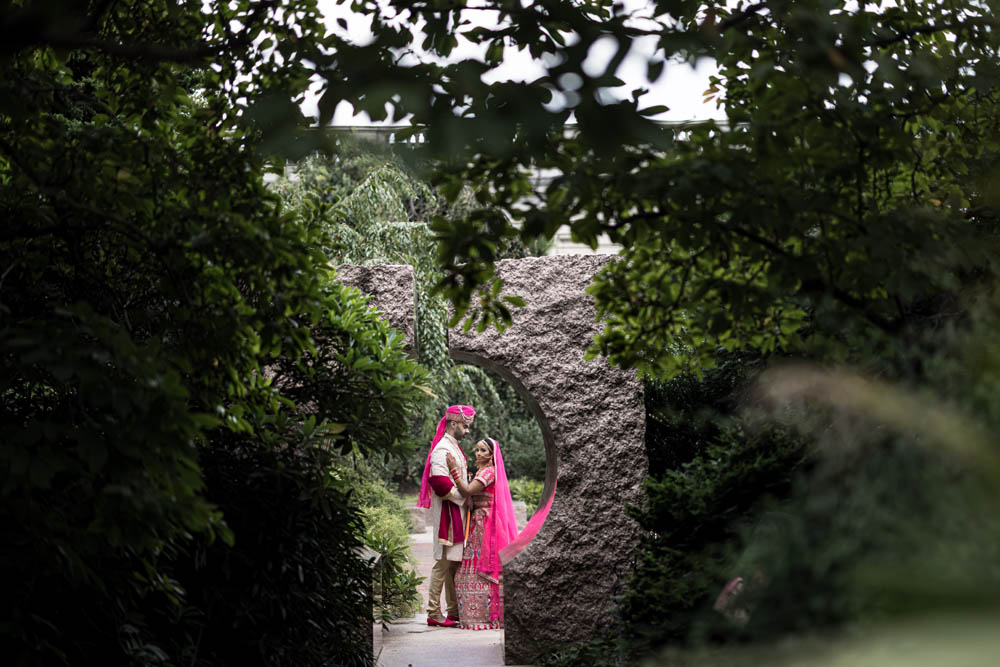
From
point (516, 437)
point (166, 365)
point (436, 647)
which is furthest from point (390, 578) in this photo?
point (516, 437)

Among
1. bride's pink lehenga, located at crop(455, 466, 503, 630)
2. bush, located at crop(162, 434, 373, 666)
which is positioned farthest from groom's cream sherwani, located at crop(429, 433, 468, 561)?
bush, located at crop(162, 434, 373, 666)

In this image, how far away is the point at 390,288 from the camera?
5.56 meters

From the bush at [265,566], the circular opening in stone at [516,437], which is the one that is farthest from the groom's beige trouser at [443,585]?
the circular opening in stone at [516,437]

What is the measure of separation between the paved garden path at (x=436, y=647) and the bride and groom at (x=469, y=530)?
22 centimetres

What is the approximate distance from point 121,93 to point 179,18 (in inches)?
14.3

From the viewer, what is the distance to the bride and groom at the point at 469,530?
6992 millimetres

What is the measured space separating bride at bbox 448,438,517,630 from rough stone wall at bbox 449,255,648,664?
142 centimetres

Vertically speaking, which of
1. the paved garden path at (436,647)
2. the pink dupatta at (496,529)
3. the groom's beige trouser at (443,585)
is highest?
the pink dupatta at (496,529)

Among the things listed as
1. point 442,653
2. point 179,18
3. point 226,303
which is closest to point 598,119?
point 226,303

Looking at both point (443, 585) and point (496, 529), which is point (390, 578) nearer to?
point (496, 529)

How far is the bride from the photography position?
7.03 meters

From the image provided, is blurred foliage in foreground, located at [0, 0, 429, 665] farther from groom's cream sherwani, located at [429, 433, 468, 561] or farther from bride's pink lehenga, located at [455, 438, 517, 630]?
bride's pink lehenga, located at [455, 438, 517, 630]

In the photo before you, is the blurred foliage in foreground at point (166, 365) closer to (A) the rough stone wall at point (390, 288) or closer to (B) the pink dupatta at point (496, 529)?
(A) the rough stone wall at point (390, 288)

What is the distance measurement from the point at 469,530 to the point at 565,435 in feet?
6.22
